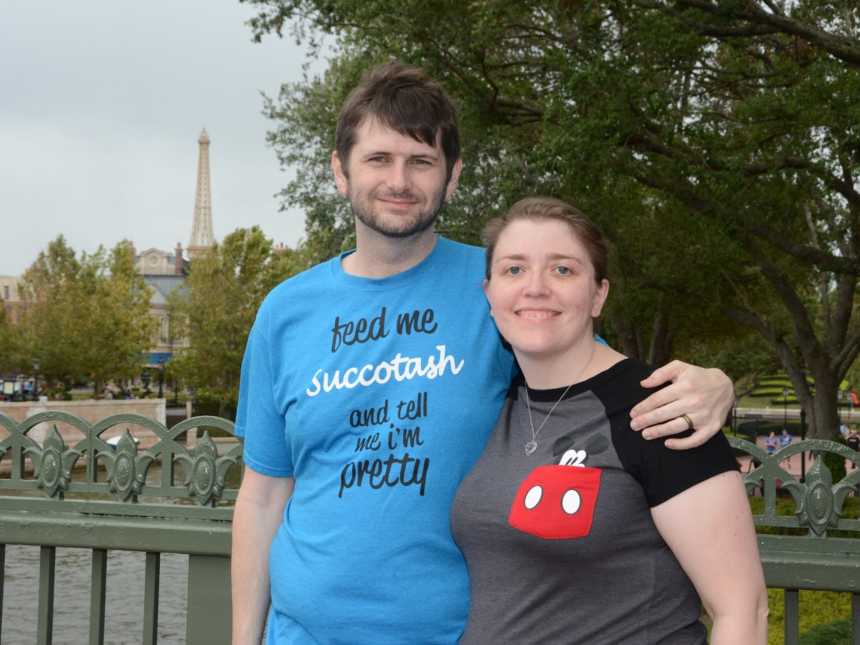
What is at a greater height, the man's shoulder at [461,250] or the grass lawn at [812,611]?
the man's shoulder at [461,250]

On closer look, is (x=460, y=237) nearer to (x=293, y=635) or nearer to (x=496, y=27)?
(x=496, y=27)

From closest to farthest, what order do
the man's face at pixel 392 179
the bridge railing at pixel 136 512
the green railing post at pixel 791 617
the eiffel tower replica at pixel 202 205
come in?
the man's face at pixel 392 179 → the green railing post at pixel 791 617 → the bridge railing at pixel 136 512 → the eiffel tower replica at pixel 202 205

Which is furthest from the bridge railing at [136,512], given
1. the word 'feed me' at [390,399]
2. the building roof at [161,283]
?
the building roof at [161,283]

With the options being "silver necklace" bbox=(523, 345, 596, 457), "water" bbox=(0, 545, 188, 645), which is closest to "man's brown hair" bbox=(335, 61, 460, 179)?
"silver necklace" bbox=(523, 345, 596, 457)

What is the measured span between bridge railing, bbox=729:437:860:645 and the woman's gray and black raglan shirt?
0.94m

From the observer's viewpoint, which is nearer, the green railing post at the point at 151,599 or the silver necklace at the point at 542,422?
the silver necklace at the point at 542,422

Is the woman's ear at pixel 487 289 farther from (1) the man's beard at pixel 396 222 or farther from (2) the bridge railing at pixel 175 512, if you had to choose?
(2) the bridge railing at pixel 175 512

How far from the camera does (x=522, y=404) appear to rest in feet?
8.21

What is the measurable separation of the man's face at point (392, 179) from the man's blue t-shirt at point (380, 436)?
0.53 ft

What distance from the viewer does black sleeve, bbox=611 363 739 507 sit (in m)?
2.19

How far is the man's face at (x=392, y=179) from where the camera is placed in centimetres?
262

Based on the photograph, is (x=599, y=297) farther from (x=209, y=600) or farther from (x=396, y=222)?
(x=209, y=600)

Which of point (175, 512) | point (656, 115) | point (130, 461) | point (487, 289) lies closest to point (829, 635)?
point (175, 512)

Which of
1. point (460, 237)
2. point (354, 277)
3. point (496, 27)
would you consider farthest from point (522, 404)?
point (460, 237)
